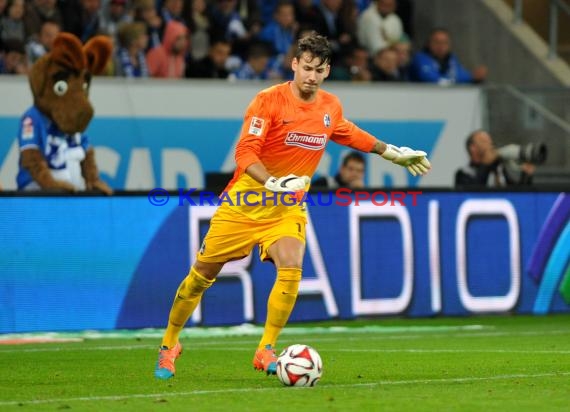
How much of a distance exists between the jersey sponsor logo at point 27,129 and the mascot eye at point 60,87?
0.42 m

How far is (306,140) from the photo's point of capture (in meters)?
9.88

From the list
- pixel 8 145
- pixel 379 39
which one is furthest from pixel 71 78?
pixel 379 39

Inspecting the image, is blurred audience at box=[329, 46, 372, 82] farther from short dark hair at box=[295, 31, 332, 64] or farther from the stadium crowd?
short dark hair at box=[295, 31, 332, 64]

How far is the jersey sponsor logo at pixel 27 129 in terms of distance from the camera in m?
14.6

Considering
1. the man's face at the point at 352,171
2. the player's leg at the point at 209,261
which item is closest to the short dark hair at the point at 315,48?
the player's leg at the point at 209,261

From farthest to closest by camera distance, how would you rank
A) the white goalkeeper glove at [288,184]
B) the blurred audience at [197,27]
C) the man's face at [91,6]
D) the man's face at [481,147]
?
the blurred audience at [197,27]
the man's face at [91,6]
the man's face at [481,147]
the white goalkeeper glove at [288,184]

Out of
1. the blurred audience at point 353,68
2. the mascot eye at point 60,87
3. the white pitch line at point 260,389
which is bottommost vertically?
the white pitch line at point 260,389

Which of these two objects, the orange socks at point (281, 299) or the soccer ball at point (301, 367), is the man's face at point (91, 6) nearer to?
the orange socks at point (281, 299)

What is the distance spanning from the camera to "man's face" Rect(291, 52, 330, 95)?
31.6ft

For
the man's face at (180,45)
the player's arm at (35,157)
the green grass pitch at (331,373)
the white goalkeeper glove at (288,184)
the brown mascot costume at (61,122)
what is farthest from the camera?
the man's face at (180,45)

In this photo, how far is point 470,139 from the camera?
57.0 feet

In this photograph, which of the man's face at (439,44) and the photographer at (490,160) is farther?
the man's face at (439,44)

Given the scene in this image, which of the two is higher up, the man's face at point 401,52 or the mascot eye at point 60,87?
the mascot eye at point 60,87

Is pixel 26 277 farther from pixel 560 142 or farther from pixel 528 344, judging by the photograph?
pixel 560 142
